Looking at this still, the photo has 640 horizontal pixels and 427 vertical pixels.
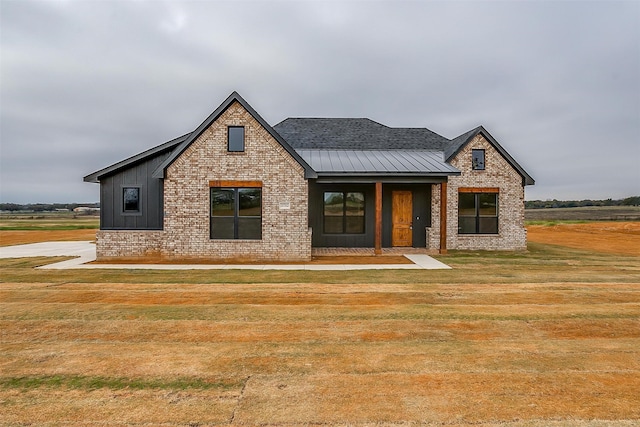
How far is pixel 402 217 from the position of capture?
15672 mm

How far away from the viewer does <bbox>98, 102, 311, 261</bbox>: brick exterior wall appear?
12383 millimetres

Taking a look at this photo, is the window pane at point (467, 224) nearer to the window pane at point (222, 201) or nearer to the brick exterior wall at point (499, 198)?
the brick exterior wall at point (499, 198)

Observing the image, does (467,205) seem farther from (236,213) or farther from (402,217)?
(236,213)

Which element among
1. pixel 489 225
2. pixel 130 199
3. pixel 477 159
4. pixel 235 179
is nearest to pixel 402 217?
pixel 489 225

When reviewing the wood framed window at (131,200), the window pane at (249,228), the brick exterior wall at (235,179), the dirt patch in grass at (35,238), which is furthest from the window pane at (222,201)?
the dirt patch in grass at (35,238)

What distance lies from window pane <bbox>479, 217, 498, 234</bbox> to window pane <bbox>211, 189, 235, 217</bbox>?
11.4 metres

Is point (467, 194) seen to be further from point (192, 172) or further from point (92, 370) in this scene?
point (92, 370)

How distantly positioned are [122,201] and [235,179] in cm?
492

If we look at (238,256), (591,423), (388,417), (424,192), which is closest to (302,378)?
(388,417)

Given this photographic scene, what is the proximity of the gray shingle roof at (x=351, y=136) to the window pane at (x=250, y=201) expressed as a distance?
550 cm

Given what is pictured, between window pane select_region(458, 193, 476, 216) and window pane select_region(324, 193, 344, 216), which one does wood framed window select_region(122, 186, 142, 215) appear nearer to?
window pane select_region(324, 193, 344, 216)

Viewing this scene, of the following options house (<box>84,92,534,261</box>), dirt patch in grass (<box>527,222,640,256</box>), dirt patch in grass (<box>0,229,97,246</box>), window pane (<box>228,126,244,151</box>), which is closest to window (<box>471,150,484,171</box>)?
house (<box>84,92,534,261</box>)

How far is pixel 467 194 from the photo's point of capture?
1559 centimetres

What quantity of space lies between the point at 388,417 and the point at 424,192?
13.6 metres
